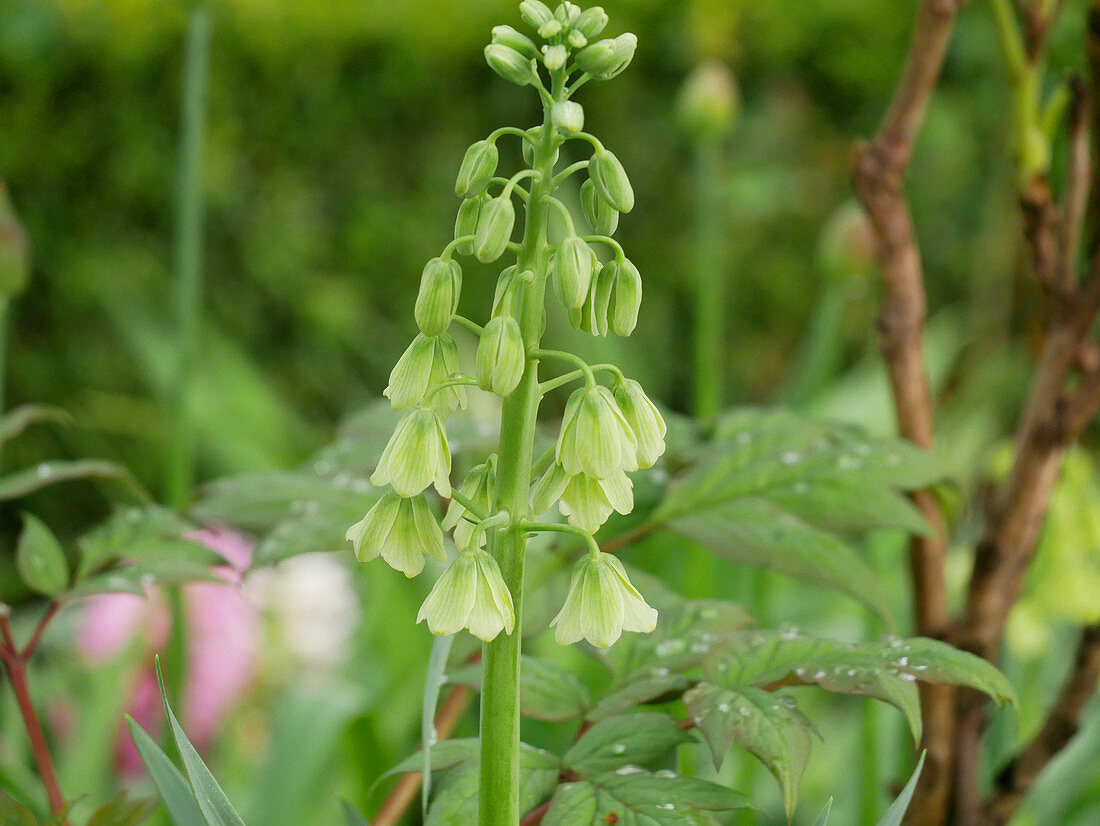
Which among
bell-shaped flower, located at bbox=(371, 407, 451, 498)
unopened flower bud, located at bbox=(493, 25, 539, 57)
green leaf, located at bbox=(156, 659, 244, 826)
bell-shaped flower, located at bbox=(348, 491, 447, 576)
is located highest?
unopened flower bud, located at bbox=(493, 25, 539, 57)

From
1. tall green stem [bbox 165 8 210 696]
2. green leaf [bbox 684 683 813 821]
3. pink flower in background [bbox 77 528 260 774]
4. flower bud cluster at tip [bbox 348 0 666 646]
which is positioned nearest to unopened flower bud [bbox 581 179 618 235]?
flower bud cluster at tip [bbox 348 0 666 646]

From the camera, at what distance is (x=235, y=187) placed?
2479mm

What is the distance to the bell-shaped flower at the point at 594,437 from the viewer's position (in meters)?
0.45

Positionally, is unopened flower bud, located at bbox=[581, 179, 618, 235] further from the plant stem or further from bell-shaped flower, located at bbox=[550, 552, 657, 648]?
bell-shaped flower, located at bbox=[550, 552, 657, 648]

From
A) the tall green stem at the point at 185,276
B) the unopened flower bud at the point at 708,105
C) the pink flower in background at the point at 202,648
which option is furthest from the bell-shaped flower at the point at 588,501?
the unopened flower bud at the point at 708,105

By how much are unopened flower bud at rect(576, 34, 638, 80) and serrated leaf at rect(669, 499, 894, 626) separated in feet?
0.98

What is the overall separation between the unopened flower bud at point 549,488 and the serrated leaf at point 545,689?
0.09m

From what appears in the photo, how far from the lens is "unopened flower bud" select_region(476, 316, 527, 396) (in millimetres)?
426

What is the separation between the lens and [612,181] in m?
0.46

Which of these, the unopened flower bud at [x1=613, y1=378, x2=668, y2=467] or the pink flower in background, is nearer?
the unopened flower bud at [x1=613, y1=378, x2=668, y2=467]

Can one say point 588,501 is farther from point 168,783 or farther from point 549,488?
point 168,783

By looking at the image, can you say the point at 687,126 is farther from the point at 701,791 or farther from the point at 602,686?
the point at 701,791

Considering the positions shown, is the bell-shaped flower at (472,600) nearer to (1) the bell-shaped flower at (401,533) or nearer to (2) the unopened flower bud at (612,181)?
(1) the bell-shaped flower at (401,533)

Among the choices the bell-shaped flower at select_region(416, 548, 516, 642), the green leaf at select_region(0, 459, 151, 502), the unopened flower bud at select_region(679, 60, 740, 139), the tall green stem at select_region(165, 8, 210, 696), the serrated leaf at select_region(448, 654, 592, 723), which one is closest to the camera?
the bell-shaped flower at select_region(416, 548, 516, 642)
